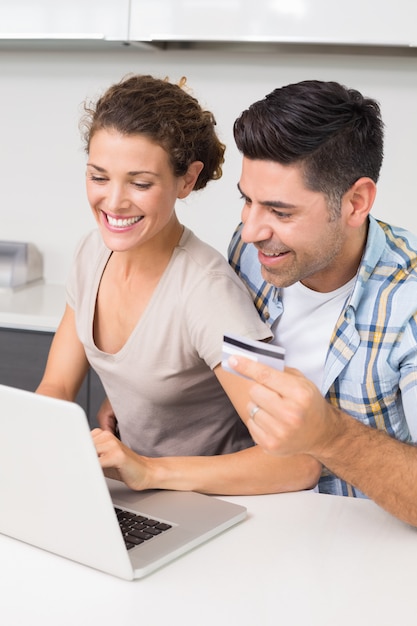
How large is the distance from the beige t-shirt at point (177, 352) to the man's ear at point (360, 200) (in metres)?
0.24

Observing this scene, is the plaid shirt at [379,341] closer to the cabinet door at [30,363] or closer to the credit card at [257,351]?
the credit card at [257,351]

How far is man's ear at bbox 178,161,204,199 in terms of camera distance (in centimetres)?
162

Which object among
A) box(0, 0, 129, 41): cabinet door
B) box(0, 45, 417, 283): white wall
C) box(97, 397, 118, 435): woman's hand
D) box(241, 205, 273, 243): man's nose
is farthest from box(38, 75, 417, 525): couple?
box(0, 45, 417, 283): white wall

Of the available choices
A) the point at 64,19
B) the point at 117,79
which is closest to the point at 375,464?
the point at 64,19

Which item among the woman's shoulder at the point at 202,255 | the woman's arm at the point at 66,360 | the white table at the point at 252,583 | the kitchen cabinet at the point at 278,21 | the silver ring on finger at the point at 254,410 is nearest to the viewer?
the white table at the point at 252,583

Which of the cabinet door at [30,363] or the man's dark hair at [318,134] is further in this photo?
the cabinet door at [30,363]

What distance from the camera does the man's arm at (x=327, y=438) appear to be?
1.12 meters

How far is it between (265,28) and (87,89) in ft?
2.65

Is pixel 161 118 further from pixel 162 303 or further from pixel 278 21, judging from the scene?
pixel 278 21

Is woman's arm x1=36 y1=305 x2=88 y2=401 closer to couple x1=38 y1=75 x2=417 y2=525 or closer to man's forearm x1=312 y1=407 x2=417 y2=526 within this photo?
couple x1=38 y1=75 x2=417 y2=525

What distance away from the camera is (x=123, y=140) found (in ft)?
5.04

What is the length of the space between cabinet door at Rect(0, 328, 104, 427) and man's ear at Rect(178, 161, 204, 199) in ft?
3.38

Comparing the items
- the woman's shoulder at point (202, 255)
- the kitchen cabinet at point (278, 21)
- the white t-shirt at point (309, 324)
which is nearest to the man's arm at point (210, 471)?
the white t-shirt at point (309, 324)

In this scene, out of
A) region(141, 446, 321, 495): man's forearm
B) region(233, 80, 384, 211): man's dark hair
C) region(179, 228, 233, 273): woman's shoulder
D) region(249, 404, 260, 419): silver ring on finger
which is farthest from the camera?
region(179, 228, 233, 273): woman's shoulder
